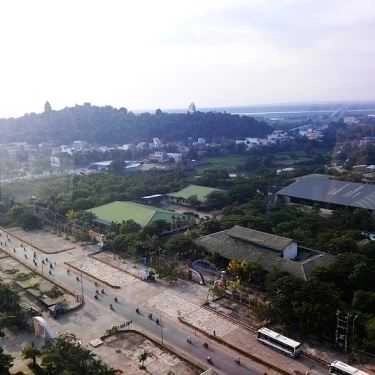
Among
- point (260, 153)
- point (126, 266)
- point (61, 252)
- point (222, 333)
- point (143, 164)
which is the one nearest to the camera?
point (222, 333)

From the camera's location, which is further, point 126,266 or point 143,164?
point 143,164

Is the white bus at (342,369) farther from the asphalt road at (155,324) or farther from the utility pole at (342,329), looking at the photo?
the asphalt road at (155,324)

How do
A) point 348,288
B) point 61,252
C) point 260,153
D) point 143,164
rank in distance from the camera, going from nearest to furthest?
1. point 348,288
2. point 61,252
3. point 143,164
4. point 260,153

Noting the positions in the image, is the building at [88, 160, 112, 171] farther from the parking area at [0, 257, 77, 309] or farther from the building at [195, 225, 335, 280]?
the building at [195, 225, 335, 280]

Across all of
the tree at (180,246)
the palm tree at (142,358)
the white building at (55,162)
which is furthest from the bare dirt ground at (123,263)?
the white building at (55,162)

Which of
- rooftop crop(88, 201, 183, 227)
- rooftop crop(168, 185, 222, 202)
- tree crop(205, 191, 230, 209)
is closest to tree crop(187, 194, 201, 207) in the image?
rooftop crop(168, 185, 222, 202)

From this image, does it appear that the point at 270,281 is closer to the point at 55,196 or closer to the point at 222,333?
the point at 222,333

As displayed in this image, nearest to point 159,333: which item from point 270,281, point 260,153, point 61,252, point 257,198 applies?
point 270,281
